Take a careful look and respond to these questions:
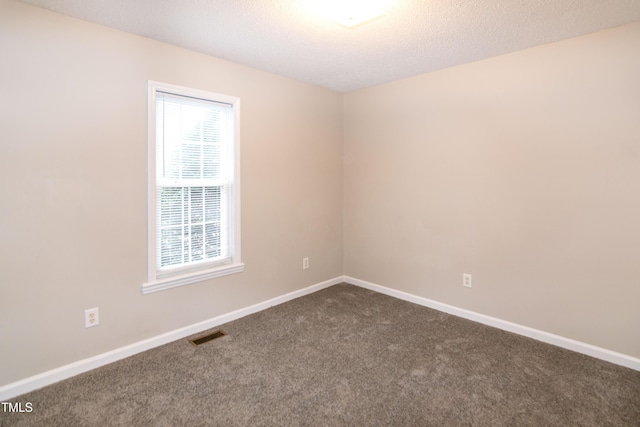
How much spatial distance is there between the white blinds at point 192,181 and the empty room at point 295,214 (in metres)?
0.02

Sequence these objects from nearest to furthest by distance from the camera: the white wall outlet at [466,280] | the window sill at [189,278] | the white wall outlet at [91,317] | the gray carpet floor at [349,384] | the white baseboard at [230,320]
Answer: the gray carpet floor at [349,384], the white baseboard at [230,320], the white wall outlet at [91,317], the window sill at [189,278], the white wall outlet at [466,280]

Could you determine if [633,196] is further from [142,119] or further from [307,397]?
[142,119]

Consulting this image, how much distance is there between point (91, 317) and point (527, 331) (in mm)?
3307

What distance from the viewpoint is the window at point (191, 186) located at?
8.52 feet

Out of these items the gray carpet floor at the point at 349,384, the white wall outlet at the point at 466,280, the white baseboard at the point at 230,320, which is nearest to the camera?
the gray carpet floor at the point at 349,384

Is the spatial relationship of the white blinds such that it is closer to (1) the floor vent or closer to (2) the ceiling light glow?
(1) the floor vent

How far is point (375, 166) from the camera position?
3.78 meters

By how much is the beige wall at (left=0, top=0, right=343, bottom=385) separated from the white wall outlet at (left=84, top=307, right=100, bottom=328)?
1.1 inches

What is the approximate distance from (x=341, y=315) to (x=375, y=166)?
1652 millimetres

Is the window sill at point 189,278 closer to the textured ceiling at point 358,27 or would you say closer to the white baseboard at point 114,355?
the white baseboard at point 114,355

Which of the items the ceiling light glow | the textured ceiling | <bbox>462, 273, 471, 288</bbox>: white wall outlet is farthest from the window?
<bbox>462, 273, 471, 288</bbox>: white wall outlet

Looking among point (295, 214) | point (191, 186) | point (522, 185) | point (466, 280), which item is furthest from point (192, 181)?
point (522, 185)

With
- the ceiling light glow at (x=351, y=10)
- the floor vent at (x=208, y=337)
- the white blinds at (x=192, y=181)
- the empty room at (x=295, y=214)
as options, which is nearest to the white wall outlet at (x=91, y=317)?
the empty room at (x=295, y=214)

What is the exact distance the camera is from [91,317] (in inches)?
91.2
